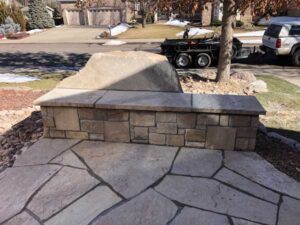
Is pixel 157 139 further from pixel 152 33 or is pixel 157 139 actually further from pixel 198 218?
pixel 152 33

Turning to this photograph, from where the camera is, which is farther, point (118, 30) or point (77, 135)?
point (118, 30)

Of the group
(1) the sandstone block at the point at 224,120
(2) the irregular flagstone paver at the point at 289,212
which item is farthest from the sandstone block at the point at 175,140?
(2) the irregular flagstone paver at the point at 289,212

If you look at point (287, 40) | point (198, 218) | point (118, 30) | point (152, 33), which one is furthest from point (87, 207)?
point (118, 30)

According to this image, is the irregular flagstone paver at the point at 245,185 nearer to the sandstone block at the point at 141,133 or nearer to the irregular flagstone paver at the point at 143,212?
the irregular flagstone paver at the point at 143,212

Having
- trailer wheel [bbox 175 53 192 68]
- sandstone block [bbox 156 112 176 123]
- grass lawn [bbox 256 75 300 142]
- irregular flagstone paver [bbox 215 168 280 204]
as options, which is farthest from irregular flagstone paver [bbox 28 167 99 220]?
trailer wheel [bbox 175 53 192 68]

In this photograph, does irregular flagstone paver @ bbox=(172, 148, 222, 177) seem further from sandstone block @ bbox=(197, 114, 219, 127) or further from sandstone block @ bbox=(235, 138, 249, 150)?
sandstone block @ bbox=(197, 114, 219, 127)

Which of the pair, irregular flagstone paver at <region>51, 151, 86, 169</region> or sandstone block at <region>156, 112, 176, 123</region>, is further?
sandstone block at <region>156, 112, 176, 123</region>

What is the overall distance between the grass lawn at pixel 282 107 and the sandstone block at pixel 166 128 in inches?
92.5

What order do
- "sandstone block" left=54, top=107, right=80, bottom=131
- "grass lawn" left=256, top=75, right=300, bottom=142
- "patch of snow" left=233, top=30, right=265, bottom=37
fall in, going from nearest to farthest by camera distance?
"sandstone block" left=54, top=107, right=80, bottom=131
"grass lawn" left=256, top=75, right=300, bottom=142
"patch of snow" left=233, top=30, right=265, bottom=37

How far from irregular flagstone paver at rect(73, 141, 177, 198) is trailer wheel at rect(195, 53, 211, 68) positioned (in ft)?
27.2

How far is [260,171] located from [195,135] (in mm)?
945

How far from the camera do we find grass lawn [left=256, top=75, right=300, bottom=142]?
18.9ft

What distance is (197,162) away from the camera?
396cm

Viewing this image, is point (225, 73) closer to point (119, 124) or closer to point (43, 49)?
point (119, 124)
